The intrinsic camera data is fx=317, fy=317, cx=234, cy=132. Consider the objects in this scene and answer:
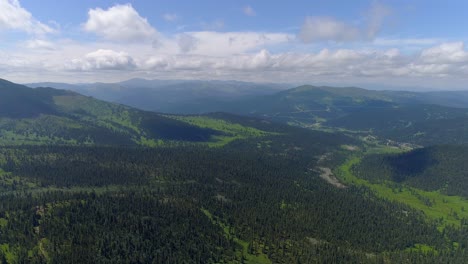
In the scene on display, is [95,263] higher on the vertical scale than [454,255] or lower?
higher

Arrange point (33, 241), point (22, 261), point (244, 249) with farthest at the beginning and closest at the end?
point (244, 249), point (33, 241), point (22, 261)

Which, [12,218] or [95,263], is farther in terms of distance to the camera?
[12,218]

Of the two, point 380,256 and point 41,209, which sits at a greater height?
point 41,209

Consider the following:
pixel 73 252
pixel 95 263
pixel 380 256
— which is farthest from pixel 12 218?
pixel 380 256

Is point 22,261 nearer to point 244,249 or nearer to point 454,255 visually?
point 244,249

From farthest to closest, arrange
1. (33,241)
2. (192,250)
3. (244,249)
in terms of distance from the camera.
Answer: (244,249) < (192,250) < (33,241)

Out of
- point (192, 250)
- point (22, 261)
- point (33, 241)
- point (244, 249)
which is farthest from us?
point (244, 249)

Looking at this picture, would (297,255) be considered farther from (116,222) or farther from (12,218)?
(12,218)

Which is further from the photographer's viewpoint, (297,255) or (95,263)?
(297,255)

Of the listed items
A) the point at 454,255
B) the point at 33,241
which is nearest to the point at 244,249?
the point at 33,241
